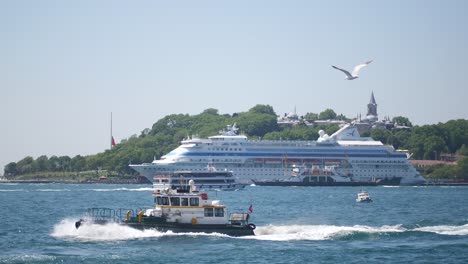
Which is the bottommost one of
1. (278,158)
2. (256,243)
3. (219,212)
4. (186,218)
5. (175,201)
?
(256,243)

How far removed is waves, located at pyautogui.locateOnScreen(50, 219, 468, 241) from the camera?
58.8 meters

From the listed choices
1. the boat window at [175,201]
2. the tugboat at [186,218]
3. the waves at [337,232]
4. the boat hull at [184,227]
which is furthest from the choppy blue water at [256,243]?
the boat window at [175,201]

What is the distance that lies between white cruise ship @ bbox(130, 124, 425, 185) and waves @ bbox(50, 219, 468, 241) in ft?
331

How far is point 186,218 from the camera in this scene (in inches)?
2354

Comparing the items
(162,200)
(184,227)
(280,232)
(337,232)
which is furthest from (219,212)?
(337,232)

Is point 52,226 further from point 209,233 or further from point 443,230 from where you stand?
point 443,230

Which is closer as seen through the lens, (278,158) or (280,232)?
(280,232)

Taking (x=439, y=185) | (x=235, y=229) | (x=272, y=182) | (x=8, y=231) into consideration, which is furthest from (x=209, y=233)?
(x=439, y=185)

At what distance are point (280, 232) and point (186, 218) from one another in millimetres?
5936

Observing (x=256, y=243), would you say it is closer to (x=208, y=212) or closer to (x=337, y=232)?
(x=208, y=212)

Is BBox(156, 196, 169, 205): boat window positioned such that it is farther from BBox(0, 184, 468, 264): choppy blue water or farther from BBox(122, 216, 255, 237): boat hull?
BBox(0, 184, 468, 264): choppy blue water

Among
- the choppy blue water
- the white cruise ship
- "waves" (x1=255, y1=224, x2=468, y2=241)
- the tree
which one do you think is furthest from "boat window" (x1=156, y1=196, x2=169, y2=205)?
the tree

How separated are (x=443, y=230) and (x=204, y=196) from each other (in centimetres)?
1421

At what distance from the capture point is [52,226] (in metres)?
68.4
